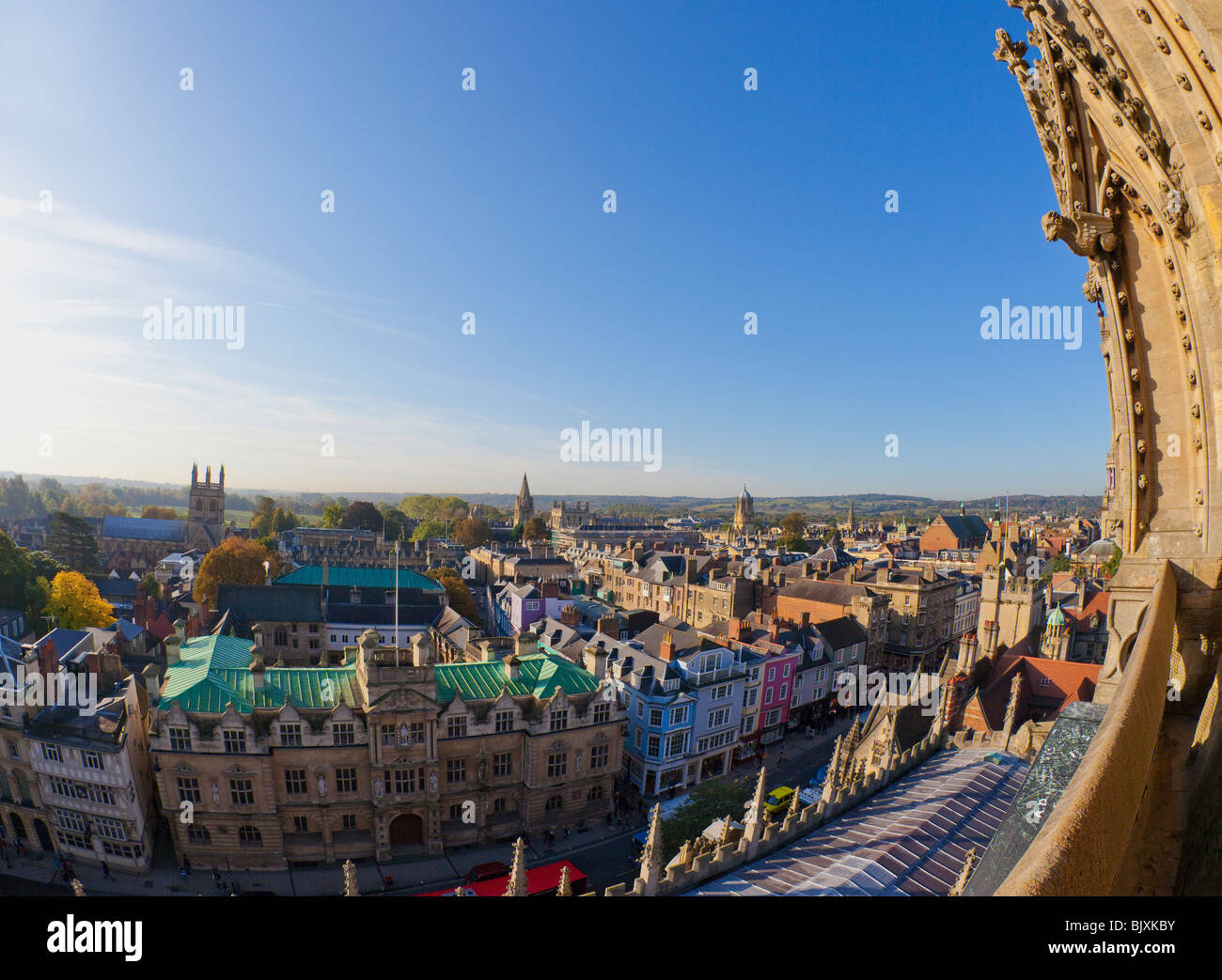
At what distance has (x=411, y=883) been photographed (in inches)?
1067

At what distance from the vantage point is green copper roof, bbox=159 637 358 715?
27188 millimetres

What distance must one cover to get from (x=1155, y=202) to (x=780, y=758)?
4241cm

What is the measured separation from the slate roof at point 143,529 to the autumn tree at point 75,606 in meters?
63.0

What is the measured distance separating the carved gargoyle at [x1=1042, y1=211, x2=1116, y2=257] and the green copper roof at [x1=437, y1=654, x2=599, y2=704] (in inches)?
1122

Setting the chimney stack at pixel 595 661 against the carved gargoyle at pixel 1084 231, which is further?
the chimney stack at pixel 595 661

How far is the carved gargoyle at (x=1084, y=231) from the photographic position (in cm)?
675

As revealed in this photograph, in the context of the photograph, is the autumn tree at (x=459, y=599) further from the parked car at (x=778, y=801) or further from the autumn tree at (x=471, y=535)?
the autumn tree at (x=471, y=535)

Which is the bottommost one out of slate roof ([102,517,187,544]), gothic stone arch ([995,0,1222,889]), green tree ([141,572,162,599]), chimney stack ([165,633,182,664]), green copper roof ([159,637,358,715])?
green tree ([141,572,162,599])

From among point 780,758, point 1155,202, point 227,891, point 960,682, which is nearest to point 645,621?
point 780,758

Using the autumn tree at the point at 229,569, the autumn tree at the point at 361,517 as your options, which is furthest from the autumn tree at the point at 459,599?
the autumn tree at the point at 361,517

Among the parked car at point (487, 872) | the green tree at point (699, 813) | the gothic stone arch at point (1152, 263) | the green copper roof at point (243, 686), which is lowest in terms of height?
the parked car at point (487, 872)

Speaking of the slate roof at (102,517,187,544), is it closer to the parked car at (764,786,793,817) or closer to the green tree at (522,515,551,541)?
the green tree at (522,515,551,541)

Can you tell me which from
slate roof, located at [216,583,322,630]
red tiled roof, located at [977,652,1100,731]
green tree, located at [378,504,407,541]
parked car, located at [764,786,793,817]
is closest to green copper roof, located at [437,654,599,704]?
parked car, located at [764,786,793,817]
